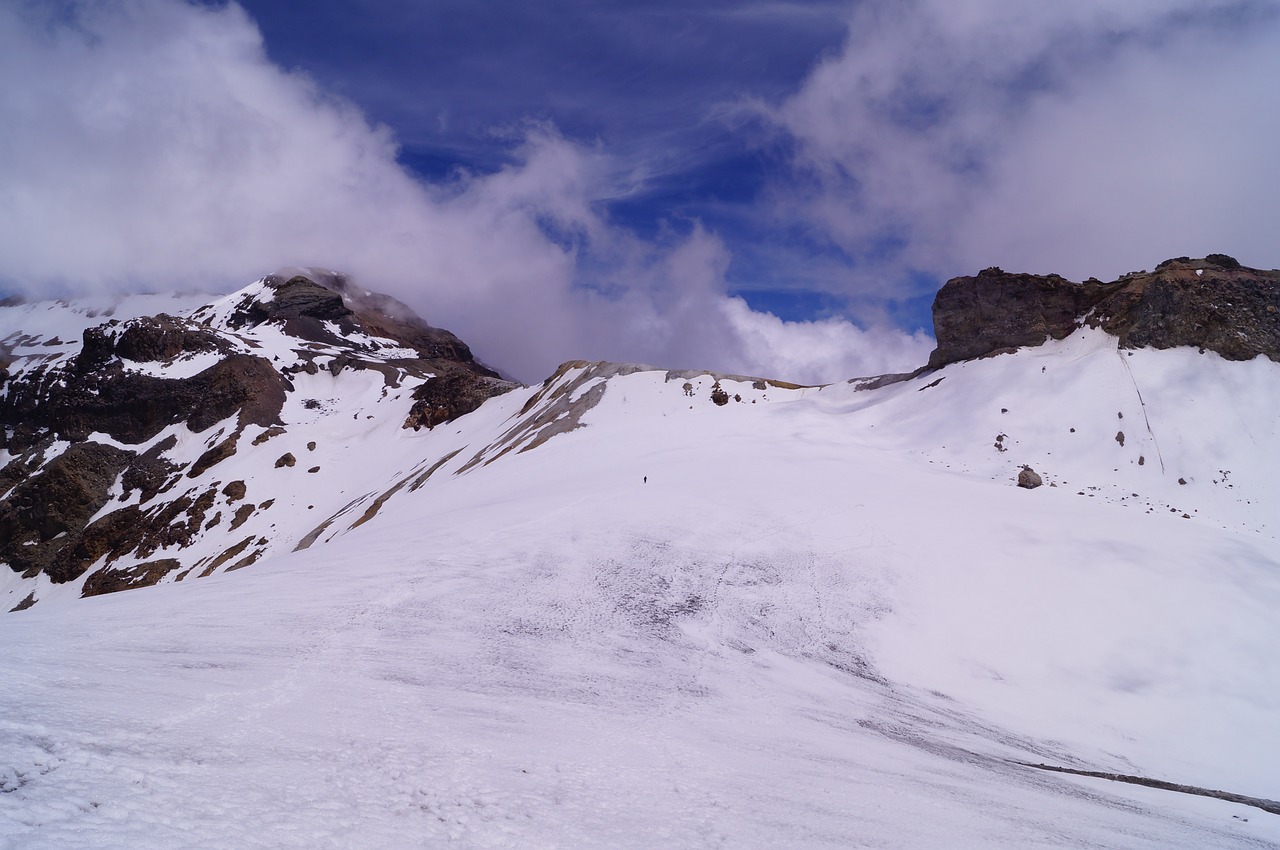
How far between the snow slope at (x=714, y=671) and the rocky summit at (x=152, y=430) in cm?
4739

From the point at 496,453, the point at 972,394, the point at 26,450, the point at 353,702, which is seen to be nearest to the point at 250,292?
the point at 26,450

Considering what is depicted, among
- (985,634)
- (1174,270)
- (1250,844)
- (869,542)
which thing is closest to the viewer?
(1250,844)

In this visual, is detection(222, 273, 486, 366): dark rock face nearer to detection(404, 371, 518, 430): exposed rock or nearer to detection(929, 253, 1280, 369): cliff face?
detection(404, 371, 518, 430): exposed rock

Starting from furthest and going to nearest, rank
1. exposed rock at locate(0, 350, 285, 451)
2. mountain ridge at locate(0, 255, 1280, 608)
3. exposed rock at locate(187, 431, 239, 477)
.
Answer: exposed rock at locate(0, 350, 285, 451), exposed rock at locate(187, 431, 239, 477), mountain ridge at locate(0, 255, 1280, 608)

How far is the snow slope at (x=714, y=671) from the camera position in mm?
4789

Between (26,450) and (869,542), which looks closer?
(869,542)

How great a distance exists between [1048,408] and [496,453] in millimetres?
34304

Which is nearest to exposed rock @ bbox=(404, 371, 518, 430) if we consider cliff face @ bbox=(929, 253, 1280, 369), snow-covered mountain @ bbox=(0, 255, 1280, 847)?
snow-covered mountain @ bbox=(0, 255, 1280, 847)

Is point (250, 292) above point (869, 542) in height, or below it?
above

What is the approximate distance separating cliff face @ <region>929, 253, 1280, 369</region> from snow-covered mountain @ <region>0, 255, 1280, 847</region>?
0.17m

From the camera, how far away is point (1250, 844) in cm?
638

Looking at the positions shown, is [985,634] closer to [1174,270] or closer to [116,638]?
[116,638]

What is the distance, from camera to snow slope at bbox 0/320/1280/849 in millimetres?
4789

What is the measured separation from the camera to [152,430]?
3017 inches
